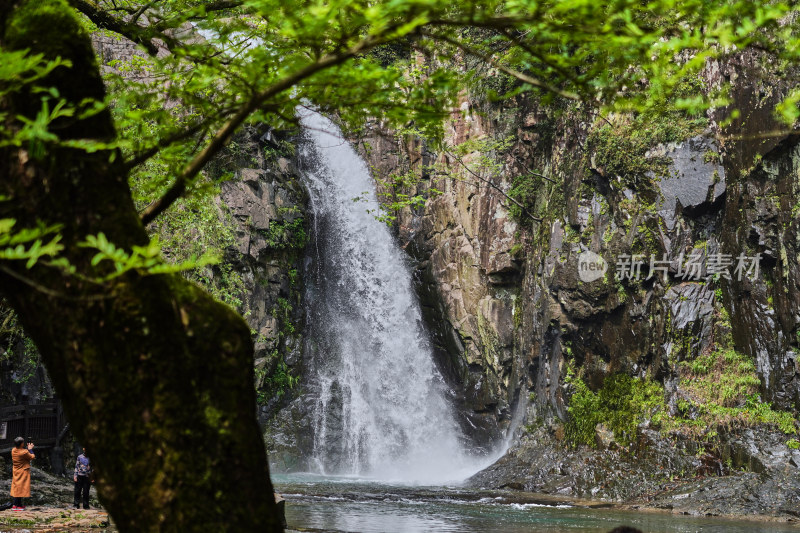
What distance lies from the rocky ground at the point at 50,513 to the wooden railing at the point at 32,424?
74cm

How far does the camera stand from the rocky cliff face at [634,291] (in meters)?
14.3

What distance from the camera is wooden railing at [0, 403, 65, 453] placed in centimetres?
1430

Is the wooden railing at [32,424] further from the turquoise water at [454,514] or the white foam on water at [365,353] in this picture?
the white foam on water at [365,353]

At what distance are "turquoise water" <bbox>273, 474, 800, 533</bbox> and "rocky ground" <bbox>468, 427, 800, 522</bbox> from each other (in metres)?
0.90

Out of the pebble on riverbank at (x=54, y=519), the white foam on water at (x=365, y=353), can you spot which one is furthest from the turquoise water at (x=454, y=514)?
the white foam on water at (x=365, y=353)

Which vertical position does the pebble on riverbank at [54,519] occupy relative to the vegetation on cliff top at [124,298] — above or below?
below

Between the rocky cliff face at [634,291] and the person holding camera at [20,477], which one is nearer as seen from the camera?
the person holding camera at [20,477]

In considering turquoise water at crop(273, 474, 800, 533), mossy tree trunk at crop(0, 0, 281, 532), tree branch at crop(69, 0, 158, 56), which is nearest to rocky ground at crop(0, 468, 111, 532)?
turquoise water at crop(273, 474, 800, 533)

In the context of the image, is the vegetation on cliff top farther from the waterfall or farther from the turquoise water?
the waterfall

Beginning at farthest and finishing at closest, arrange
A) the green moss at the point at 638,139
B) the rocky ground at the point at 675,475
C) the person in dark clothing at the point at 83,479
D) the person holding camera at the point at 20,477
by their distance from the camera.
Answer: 1. the green moss at the point at 638,139
2. the rocky ground at the point at 675,475
3. the person in dark clothing at the point at 83,479
4. the person holding camera at the point at 20,477

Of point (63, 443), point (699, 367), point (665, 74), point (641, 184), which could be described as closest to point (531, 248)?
point (641, 184)

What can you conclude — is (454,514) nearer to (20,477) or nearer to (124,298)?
(20,477)

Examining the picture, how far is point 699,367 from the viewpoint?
1528 centimetres

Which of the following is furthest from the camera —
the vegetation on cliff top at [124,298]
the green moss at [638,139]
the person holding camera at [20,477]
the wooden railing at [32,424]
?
the green moss at [638,139]
